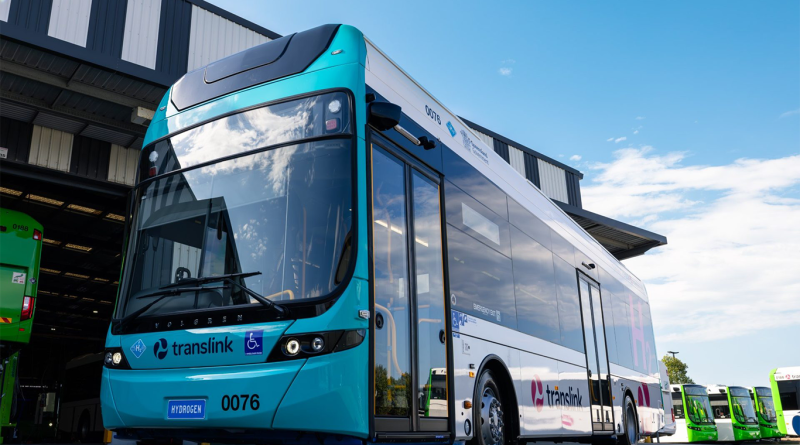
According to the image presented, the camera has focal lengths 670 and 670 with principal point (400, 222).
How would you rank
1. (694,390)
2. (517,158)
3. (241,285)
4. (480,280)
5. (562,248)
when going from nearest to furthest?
1. (241,285)
2. (480,280)
3. (562,248)
4. (517,158)
5. (694,390)

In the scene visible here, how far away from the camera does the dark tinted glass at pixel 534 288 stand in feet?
25.3

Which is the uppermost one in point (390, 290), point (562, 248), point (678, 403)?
point (562, 248)

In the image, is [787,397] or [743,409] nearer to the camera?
[787,397]

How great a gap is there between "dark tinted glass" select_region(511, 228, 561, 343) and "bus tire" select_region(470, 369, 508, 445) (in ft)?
3.36

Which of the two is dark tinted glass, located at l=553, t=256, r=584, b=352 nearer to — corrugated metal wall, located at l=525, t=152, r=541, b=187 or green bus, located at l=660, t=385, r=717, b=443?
corrugated metal wall, located at l=525, t=152, r=541, b=187

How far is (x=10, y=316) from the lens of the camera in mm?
10219

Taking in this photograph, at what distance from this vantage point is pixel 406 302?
521cm

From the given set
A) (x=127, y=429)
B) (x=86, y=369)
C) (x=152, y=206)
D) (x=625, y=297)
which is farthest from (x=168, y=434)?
(x=86, y=369)

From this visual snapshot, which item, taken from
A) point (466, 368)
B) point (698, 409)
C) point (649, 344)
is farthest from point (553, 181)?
point (698, 409)

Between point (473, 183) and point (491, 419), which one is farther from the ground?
point (473, 183)

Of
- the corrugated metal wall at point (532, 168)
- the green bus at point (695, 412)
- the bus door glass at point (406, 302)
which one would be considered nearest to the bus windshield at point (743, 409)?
the green bus at point (695, 412)

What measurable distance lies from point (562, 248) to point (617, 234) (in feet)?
43.3

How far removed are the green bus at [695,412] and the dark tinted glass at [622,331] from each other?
2294 centimetres

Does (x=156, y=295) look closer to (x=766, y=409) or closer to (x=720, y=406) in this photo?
(x=720, y=406)
